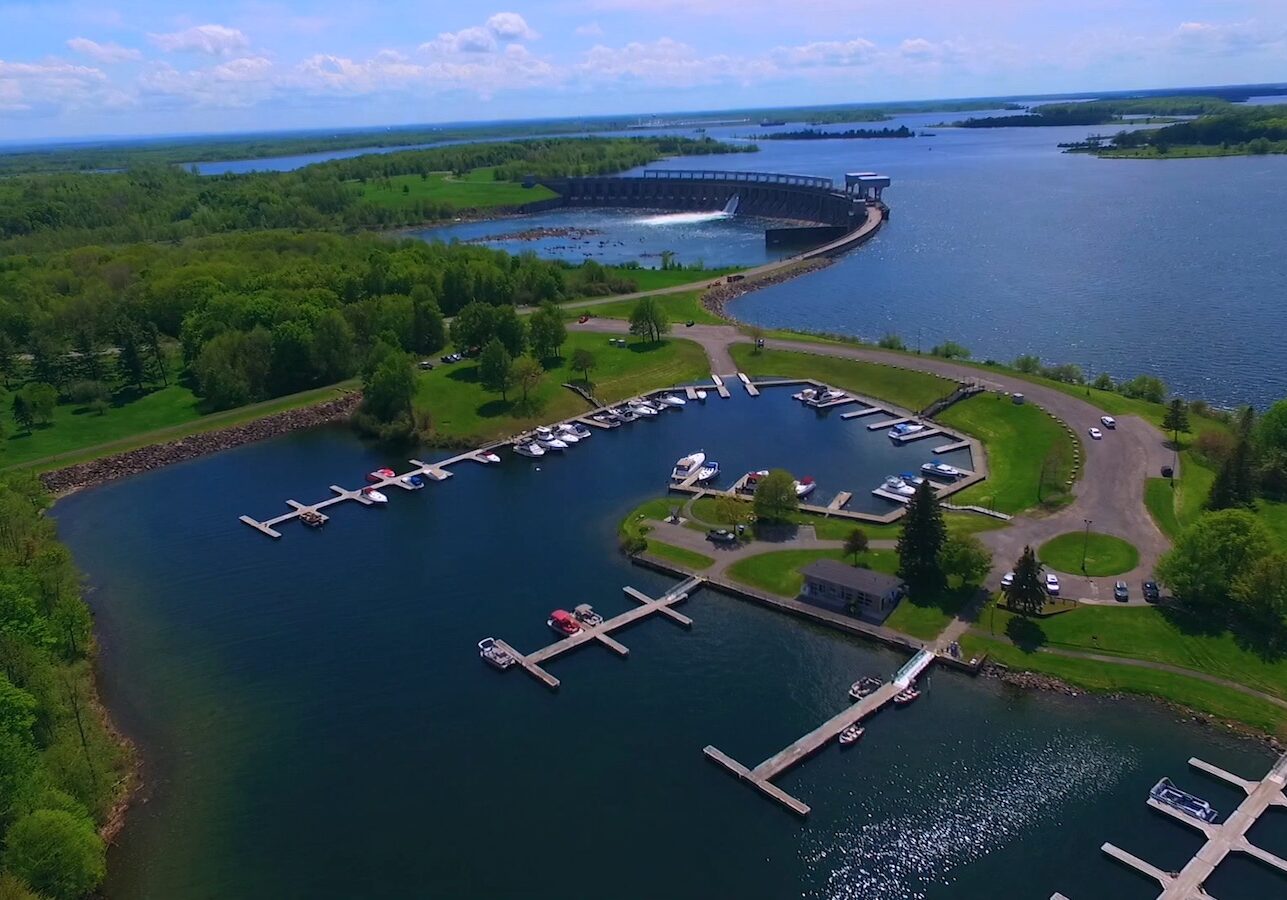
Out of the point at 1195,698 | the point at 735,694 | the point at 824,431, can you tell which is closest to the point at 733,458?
the point at 824,431

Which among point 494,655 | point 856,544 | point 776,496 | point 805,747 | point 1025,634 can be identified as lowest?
point 494,655

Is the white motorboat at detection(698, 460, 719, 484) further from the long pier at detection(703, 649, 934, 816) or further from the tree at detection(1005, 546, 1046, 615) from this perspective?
the long pier at detection(703, 649, 934, 816)

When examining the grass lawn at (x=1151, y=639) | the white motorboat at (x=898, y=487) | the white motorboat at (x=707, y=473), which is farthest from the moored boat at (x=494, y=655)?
the white motorboat at (x=898, y=487)

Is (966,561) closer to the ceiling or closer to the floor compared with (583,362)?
closer to the floor

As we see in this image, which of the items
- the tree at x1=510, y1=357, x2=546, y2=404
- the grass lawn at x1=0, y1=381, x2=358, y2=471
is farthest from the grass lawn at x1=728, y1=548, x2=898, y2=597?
the grass lawn at x1=0, y1=381, x2=358, y2=471

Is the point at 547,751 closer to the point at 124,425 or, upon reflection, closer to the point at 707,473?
the point at 707,473

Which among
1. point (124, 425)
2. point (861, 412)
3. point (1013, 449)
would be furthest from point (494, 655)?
point (124, 425)

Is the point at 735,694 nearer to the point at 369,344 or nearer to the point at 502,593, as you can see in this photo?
the point at 502,593
